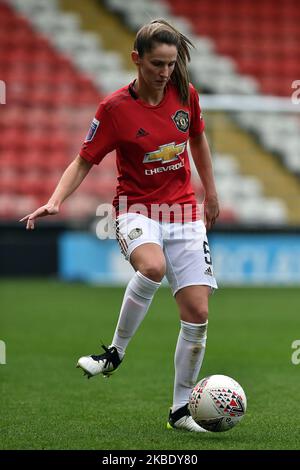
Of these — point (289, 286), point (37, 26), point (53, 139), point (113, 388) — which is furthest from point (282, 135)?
point (113, 388)

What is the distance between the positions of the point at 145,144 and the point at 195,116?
0.38m

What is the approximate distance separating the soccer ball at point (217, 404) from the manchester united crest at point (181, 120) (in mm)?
1229

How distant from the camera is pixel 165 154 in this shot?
4.78m

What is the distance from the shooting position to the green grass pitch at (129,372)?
4496 mm

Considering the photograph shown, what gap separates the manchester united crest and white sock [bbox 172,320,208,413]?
956mm

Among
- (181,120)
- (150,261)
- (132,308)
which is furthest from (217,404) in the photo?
(181,120)

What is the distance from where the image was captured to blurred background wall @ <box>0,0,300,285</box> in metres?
13.7

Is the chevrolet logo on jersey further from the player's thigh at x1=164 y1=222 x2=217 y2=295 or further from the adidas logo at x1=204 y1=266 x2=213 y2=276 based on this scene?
the adidas logo at x1=204 y1=266 x2=213 y2=276

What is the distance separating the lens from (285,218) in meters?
14.0

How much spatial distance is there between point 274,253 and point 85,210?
2.72 meters
